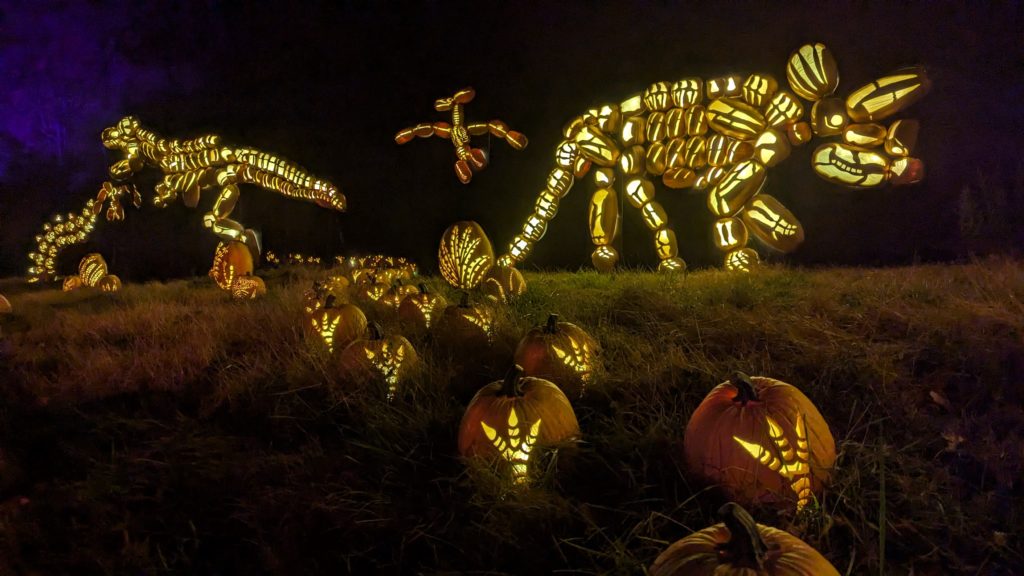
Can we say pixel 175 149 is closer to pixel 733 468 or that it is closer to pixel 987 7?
pixel 733 468

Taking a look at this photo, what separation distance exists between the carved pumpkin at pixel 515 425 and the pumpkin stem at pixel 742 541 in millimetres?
707

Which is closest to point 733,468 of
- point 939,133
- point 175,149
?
point 939,133

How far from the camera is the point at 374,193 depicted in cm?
764

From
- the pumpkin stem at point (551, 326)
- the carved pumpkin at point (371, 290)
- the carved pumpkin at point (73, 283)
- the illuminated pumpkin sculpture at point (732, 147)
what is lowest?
the carved pumpkin at point (73, 283)

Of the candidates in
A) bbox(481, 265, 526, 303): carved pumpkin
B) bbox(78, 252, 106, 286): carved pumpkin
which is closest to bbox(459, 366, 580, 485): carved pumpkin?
bbox(481, 265, 526, 303): carved pumpkin

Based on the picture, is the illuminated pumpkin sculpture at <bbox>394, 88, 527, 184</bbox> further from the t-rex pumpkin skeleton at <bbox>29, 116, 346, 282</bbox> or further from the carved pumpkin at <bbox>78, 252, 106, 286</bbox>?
the carved pumpkin at <bbox>78, 252, 106, 286</bbox>

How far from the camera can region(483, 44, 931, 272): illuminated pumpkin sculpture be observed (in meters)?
4.13

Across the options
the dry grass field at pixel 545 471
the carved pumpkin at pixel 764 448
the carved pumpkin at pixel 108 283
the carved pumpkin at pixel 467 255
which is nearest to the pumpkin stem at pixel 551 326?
the dry grass field at pixel 545 471

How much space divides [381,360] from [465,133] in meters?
4.69

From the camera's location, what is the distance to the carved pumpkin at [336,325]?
2.94 meters

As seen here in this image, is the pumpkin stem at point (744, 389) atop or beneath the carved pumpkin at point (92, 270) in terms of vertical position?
atop

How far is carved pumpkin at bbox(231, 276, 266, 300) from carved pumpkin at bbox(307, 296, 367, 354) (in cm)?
264

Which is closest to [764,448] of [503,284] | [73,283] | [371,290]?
[503,284]

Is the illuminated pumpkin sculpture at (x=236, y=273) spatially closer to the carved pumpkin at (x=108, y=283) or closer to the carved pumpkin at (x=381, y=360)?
the carved pumpkin at (x=108, y=283)
